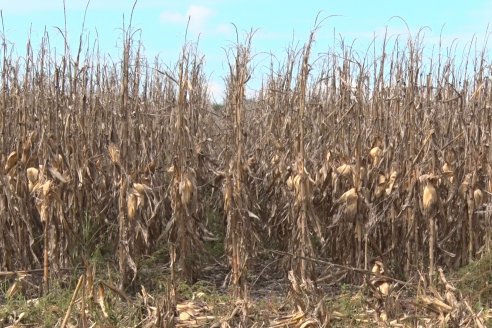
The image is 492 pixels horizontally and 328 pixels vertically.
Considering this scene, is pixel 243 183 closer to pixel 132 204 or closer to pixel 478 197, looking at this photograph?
pixel 132 204

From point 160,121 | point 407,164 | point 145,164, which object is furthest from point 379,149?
point 160,121

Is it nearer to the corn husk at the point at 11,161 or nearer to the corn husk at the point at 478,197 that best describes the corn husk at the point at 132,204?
the corn husk at the point at 11,161

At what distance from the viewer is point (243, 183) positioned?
3537 millimetres

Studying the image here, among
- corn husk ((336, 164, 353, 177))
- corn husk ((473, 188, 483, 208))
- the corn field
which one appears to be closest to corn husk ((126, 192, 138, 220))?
the corn field

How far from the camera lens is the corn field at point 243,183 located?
345 cm

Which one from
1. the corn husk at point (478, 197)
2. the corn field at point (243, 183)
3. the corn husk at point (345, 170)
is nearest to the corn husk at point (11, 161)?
the corn field at point (243, 183)

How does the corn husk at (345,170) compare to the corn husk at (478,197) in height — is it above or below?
above

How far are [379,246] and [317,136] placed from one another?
3.04ft

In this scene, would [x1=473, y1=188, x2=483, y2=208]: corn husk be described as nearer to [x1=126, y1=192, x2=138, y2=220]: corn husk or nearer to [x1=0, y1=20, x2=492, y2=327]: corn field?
[x1=0, y1=20, x2=492, y2=327]: corn field

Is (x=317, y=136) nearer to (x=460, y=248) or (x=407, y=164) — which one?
(x=407, y=164)

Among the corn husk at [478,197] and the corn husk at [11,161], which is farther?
the corn husk at [478,197]

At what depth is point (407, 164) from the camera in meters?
3.80

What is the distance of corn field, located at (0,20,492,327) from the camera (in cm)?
345

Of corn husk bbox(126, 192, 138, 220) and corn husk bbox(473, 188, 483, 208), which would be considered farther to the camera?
corn husk bbox(473, 188, 483, 208)
